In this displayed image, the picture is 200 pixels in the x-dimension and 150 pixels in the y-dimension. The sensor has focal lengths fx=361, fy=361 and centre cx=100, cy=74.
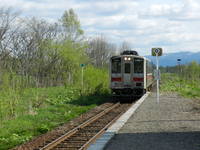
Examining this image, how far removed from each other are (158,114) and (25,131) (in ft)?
17.4

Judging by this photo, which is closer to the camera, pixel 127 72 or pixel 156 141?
pixel 156 141

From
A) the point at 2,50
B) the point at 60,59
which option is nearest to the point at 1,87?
the point at 2,50

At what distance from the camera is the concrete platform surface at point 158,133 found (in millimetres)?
7805

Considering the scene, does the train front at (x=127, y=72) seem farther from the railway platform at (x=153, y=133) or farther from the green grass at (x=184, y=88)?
the railway platform at (x=153, y=133)

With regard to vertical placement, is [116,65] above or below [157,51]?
below

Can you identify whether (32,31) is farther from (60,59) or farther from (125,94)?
(125,94)

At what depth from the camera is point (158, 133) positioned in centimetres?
945

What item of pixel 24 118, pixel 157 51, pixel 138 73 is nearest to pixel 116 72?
pixel 138 73

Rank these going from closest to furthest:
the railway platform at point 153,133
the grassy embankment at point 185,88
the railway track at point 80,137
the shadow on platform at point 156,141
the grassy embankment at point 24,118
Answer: the shadow on platform at point 156,141
the railway platform at point 153,133
the railway track at point 80,137
the grassy embankment at point 24,118
the grassy embankment at point 185,88

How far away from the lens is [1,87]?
13969 millimetres

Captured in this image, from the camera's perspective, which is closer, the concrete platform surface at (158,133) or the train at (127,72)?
the concrete platform surface at (158,133)

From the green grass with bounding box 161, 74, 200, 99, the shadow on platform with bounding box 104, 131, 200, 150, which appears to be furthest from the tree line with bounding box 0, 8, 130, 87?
the shadow on platform with bounding box 104, 131, 200, 150

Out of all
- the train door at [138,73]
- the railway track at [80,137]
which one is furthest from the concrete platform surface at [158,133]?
the train door at [138,73]

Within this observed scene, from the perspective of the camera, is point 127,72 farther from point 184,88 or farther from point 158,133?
point 158,133
